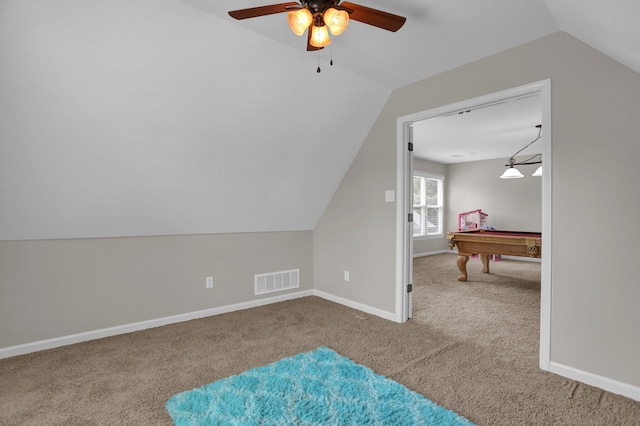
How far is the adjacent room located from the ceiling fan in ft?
0.05

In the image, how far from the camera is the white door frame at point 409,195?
2.32 metres

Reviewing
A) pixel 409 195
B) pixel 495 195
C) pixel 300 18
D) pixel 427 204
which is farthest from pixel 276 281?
pixel 495 195

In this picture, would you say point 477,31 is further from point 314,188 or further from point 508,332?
point 508,332

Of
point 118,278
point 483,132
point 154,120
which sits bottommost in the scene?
point 118,278

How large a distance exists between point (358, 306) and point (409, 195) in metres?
1.36

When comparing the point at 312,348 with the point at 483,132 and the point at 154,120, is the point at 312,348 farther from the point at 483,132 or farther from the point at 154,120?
the point at 483,132

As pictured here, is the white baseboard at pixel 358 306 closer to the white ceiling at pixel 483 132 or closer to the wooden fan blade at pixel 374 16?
the white ceiling at pixel 483 132

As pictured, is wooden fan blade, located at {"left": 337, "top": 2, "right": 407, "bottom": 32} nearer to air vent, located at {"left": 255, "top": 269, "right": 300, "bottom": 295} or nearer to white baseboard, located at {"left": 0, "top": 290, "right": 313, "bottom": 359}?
air vent, located at {"left": 255, "top": 269, "right": 300, "bottom": 295}

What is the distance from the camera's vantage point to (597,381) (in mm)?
2127

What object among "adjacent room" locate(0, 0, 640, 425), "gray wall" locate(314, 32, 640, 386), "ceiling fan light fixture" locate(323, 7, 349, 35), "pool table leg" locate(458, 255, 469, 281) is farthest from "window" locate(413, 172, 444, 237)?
"ceiling fan light fixture" locate(323, 7, 349, 35)

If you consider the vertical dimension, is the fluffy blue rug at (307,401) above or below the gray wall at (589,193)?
below

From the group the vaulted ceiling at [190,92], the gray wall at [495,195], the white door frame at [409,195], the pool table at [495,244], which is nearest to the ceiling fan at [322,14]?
the vaulted ceiling at [190,92]

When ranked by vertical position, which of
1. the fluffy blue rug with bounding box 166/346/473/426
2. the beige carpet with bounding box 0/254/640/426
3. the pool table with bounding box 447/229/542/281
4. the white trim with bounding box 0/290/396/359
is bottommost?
the beige carpet with bounding box 0/254/640/426

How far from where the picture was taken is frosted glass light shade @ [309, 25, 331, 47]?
1.69 meters
